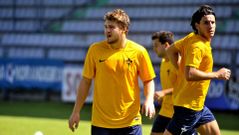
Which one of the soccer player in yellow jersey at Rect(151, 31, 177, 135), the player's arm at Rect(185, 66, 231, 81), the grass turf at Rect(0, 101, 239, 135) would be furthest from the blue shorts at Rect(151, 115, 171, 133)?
the grass turf at Rect(0, 101, 239, 135)

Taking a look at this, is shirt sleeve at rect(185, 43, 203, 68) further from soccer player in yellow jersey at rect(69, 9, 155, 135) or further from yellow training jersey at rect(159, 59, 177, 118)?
yellow training jersey at rect(159, 59, 177, 118)

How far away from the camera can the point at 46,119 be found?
14375 mm

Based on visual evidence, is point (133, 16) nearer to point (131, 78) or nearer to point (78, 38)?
point (78, 38)

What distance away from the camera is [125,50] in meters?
5.90

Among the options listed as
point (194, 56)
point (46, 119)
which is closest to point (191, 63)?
point (194, 56)

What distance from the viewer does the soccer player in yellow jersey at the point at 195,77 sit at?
245 inches

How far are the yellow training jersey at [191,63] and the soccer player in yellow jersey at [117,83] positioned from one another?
2.05 ft

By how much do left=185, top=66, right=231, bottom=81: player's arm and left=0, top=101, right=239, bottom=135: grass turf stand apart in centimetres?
552

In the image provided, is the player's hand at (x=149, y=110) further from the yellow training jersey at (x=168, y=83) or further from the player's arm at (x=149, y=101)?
the yellow training jersey at (x=168, y=83)

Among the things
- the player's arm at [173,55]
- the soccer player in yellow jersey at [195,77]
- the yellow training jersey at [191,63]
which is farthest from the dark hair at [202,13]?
the player's arm at [173,55]

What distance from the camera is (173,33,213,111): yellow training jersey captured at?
6.25 metres

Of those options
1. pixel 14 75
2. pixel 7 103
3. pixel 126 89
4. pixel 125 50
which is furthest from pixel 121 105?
pixel 14 75

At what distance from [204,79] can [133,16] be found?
54.4 feet

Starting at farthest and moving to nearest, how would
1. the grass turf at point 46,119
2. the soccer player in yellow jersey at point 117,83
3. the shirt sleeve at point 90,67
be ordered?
1. the grass turf at point 46,119
2. the shirt sleeve at point 90,67
3. the soccer player in yellow jersey at point 117,83
